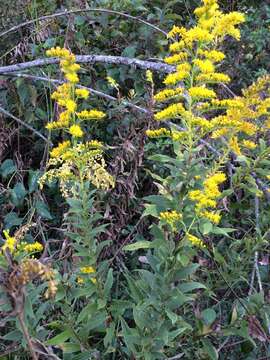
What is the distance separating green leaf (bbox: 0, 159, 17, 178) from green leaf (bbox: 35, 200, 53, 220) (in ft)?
1.12

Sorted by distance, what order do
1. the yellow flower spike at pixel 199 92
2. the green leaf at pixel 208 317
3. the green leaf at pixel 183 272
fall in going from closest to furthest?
the yellow flower spike at pixel 199 92 < the green leaf at pixel 183 272 < the green leaf at pixel 208 317

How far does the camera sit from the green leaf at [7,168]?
3.39 metres

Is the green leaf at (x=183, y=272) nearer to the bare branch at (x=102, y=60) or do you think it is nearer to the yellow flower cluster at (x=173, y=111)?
the yellow flower cluster at (x=173, y=111)

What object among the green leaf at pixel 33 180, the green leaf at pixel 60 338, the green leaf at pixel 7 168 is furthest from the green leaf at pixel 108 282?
the green leaf at pixel 7 168

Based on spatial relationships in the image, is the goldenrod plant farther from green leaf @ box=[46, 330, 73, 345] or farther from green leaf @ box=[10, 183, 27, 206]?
green leaf @ box=[10, 183, 27, 206]

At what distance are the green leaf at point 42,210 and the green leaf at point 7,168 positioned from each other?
34 centimetres

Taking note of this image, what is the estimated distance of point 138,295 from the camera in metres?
2.36

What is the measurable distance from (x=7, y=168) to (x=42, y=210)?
1.56ft

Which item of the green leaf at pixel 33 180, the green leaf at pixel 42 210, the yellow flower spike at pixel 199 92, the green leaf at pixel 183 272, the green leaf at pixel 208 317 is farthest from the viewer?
the green leaf at pixel 33 180

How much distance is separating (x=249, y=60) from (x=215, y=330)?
272cm

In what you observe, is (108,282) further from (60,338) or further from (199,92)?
(199,92)

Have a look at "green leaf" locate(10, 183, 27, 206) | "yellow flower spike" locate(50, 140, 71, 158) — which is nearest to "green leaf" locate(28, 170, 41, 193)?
"green leaf" locate(10, 183, 27, 206)

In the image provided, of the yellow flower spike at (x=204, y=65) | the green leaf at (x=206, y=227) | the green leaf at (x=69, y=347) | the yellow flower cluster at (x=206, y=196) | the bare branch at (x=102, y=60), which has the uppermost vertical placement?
the yellow flower spike at (x=204, y=65)

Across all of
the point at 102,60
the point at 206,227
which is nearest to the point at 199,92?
the point at 206,227
